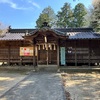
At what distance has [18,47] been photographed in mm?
19359

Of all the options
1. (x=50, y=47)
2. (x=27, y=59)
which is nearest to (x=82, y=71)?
(x=50, y=47)

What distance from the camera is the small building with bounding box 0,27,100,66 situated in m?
18.4

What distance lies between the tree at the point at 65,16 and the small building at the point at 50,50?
2966 cm

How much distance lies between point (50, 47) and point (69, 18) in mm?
31530

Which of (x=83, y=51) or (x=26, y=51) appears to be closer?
(x=83, y=51)

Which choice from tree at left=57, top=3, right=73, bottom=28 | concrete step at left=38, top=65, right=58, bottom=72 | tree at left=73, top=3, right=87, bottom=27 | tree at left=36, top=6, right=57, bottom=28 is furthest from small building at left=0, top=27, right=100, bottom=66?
tree at left=36, top=6, right=57, bottom=28

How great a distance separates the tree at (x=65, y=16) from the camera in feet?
159

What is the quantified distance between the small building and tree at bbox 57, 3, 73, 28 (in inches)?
1168

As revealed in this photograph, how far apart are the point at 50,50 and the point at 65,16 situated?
1230 inches

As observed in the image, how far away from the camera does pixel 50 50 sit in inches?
755

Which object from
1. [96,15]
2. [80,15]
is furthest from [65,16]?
[96,15]

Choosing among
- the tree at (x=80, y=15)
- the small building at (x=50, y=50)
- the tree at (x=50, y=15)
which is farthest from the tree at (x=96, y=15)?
the tree at (x=50, y=15)

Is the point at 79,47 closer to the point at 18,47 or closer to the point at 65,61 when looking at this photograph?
the point at 65,61

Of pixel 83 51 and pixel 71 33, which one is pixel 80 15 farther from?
pixel 83 51
